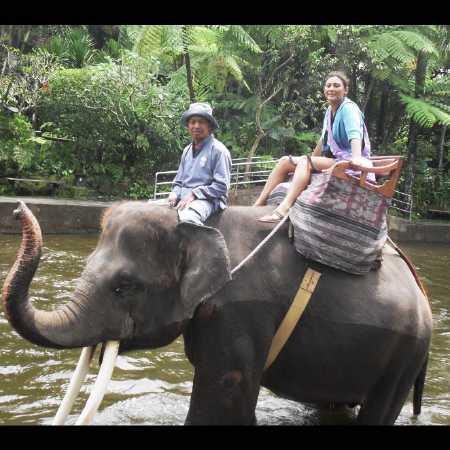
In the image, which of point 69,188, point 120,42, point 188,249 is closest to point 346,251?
point 188,249

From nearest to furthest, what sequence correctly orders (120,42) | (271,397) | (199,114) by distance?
(199,114)
(271,397)
(120,42)

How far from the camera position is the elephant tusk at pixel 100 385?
2963 millimetres

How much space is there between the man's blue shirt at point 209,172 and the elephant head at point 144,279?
37 cm

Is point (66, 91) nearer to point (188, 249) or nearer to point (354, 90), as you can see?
point (354, 90)

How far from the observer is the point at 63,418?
3148 mm

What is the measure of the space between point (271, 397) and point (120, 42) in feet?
59.7

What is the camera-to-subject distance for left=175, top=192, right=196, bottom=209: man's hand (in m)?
3.53

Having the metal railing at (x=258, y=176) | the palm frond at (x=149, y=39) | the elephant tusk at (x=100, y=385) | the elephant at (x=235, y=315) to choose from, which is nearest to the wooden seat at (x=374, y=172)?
the elephant at (x=235, y=315)

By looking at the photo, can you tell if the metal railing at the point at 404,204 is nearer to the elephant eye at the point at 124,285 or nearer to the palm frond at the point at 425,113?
the palm frond at the point at 425,113

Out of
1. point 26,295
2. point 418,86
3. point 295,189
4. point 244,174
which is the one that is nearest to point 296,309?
point 295,189

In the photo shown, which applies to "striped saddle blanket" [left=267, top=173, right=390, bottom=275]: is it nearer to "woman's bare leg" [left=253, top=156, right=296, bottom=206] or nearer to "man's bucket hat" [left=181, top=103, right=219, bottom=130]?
"woman's bare leg" [left=253, top=156, right=296, bottom=206]

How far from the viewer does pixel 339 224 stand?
137 inches

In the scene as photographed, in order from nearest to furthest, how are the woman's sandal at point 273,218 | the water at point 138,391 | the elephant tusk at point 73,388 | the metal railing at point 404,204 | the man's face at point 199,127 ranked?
the elephant tusk at point 73,388 < the woman's sandal at point 273,218 < the man's face at point 199,127 < the water at point 138,391 < the metal railing at point 404,204

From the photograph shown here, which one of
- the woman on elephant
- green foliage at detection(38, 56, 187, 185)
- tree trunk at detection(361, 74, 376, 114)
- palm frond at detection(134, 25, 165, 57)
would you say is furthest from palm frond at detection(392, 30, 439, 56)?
the woman on elephant
